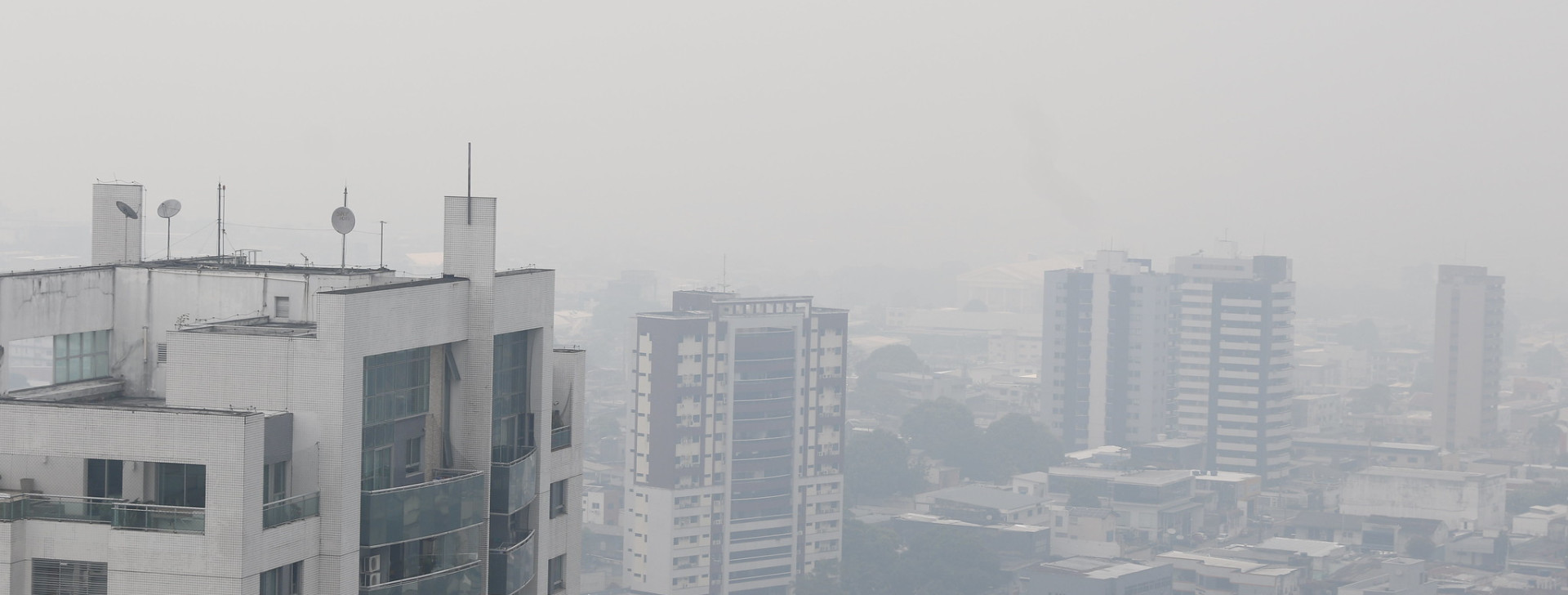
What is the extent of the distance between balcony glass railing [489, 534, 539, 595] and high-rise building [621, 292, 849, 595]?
5322 centimetres

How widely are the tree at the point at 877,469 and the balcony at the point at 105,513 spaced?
250ft

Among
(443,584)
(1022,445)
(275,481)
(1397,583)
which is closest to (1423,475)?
(1397,583)

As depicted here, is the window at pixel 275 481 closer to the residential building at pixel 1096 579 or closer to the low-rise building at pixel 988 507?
the residential building at pixel 1096 579

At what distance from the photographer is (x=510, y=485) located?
11156 mm

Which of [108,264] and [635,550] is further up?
[108,264]

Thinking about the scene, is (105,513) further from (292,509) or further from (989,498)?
(989,498)

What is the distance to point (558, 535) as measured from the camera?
12438 mm

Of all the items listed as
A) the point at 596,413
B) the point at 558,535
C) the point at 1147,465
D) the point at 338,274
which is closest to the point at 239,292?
the point at 338,274

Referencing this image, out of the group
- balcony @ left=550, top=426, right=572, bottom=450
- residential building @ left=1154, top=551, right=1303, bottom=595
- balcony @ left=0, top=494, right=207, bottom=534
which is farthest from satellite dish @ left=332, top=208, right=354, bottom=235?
residential building @ left=1154, top=551, right=1303, bottom=595

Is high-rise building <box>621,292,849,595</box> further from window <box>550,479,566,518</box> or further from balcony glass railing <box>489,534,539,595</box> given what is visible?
balcony glass railing <box>489,534,539,595</box>

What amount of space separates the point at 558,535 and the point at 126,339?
11.0ft

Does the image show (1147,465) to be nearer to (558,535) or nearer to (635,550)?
(635,550)

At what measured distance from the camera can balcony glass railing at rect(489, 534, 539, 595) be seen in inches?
441

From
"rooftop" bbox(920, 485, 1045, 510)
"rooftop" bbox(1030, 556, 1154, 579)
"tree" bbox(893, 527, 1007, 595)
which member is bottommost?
"tree" bbox(893, 527, 1007, 595)
